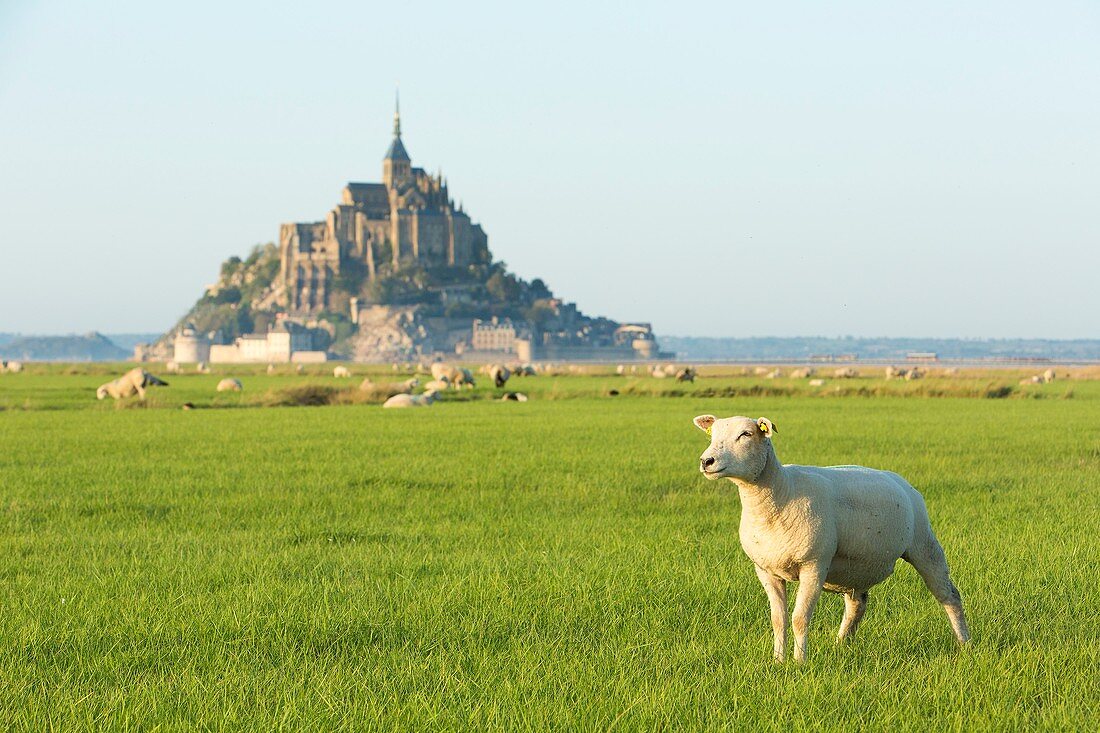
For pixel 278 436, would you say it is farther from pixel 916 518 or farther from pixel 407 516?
pixel 916 518

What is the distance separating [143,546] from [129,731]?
4957 millimetres

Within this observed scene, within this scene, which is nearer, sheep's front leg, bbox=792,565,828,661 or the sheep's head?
the sheep's head

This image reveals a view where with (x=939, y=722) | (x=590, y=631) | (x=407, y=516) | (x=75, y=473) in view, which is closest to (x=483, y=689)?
(x=590, y=631)

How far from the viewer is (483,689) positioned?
553 cm

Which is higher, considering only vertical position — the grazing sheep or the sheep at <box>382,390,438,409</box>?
the grazing sheep

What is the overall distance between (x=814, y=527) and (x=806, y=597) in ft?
1.07

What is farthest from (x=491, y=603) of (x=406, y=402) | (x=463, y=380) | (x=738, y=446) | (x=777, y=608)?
(x=463, y=380)

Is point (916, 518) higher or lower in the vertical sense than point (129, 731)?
higher

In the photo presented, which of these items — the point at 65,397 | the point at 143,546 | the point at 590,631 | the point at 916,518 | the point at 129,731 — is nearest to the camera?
the point at 129,731

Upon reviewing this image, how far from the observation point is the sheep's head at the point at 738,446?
17.3 ft

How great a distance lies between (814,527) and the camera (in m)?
5.69

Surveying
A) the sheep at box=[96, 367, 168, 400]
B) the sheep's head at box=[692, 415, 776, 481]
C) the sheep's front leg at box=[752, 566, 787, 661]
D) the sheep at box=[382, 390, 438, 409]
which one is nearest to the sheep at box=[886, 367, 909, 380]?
the sheep at box=[382, 390, 438, 409]

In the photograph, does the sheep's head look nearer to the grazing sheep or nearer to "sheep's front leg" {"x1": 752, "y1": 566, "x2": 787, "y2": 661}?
"sheep's front leg" {"x1": 752, "y1": 566, "x2": 787, "y2": 661}

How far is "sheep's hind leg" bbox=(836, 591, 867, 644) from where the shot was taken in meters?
6.39
